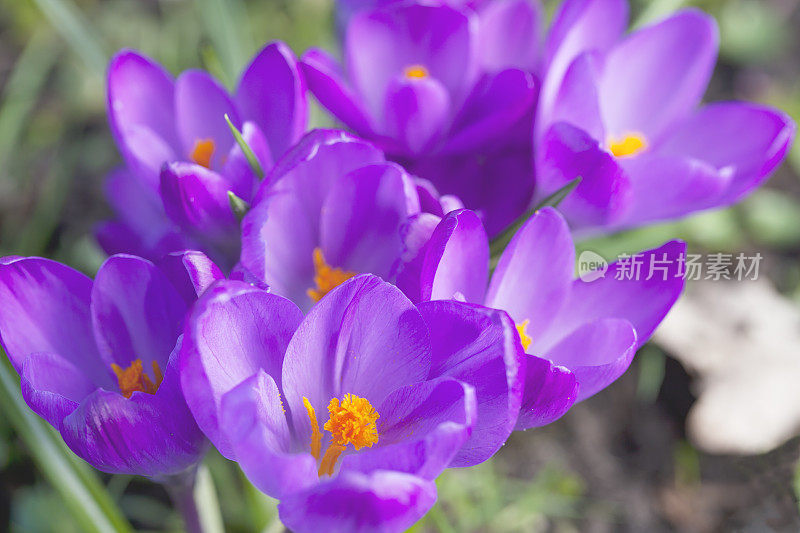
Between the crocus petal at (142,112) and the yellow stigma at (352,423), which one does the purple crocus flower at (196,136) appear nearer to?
the crocus petal at (142,112)

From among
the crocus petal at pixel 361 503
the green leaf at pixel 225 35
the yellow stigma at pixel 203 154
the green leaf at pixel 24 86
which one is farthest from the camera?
the green leaf at pixel 24 86

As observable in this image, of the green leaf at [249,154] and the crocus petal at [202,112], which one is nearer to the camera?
the green leaf at [249,154]

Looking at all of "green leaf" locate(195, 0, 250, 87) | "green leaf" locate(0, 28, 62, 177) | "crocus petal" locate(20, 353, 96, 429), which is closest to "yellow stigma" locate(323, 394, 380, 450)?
"crocus petal" locate(20, 353, 96, 429)

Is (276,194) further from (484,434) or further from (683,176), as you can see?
(683,176)

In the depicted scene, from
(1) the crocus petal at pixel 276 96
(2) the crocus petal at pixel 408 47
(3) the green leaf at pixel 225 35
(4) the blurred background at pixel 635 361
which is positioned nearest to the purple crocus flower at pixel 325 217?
(1) the crocus petal at pixel 276 96

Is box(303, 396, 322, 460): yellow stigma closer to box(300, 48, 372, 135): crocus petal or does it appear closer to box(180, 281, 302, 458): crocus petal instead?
box(180, 281, 302, 458): crocus petal

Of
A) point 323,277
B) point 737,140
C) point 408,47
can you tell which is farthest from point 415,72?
point 737,140
